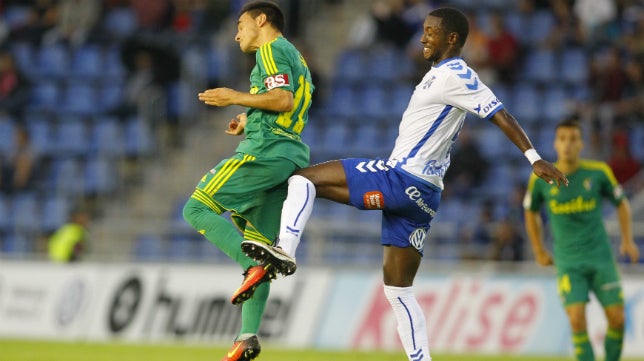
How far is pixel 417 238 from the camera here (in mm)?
10078

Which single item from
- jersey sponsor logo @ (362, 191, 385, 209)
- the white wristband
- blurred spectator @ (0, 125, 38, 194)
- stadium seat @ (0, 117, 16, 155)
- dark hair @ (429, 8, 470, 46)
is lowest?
blurred spectator @ (0, 125, 38, 194)

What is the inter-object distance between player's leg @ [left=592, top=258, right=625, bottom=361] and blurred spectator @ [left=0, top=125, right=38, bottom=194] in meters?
12.5

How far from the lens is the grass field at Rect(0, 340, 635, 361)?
1509 centimetres

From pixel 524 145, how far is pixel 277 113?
6.10 ft

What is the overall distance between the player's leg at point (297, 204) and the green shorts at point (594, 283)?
3.60m

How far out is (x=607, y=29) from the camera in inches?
875

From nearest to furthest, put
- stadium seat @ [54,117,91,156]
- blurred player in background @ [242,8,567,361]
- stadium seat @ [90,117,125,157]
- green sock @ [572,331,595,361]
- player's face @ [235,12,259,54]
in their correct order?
1. blurred player in background @ [242,8,567,361]
2. player's face @ [235,12,259,54]
3. green sock @ [572,331,595,361]
4. stadium seat @ [90,117,125,157]
5. stadium seat @ [54,117,91,156]

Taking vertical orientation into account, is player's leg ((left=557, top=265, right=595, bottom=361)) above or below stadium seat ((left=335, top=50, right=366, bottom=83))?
below

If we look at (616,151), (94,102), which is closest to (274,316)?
(616,151)

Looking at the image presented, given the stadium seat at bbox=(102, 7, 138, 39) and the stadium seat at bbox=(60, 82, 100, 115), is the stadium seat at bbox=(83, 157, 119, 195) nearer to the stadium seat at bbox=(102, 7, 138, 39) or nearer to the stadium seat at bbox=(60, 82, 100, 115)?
the stadium seat at bbox=(60, 82, 100, 115)

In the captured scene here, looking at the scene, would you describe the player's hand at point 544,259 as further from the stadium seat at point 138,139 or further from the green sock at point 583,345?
the stadium seat at point 138,139

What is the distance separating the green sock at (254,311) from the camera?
10188 millimetres

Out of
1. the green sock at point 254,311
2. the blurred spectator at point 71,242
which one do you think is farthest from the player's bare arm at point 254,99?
the blurred spectator at point 71,242

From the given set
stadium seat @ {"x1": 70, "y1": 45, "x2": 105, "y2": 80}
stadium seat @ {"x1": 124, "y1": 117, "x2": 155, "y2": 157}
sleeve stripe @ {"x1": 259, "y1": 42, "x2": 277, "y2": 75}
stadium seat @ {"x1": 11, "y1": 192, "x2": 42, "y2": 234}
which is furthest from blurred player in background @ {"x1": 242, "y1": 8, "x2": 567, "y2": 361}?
stadium seat @ {"x1": 70, "y1": 45, "x2": 105, "y2": 80}
